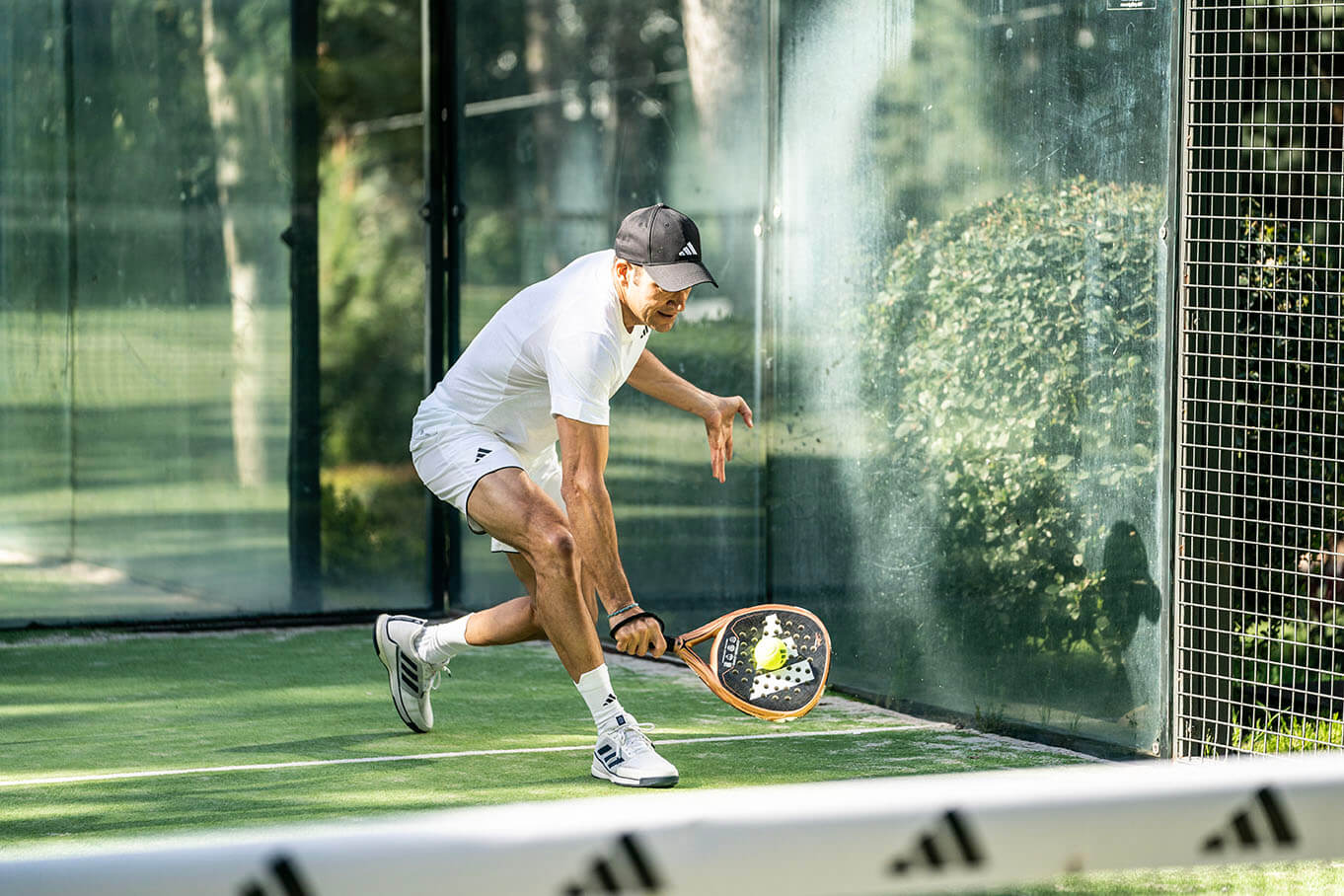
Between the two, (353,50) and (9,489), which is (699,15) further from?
(9,489)

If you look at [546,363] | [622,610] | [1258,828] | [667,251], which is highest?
[667,251]

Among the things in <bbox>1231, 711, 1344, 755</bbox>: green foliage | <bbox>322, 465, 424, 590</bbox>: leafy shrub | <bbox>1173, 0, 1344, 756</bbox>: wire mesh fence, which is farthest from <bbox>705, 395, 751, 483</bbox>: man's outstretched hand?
<bbox>322, 465, 424, 590</bbox>: leafy shrub

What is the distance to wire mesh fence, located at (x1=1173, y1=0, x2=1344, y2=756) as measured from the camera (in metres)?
5.23

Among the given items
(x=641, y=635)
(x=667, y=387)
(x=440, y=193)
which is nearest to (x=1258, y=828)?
(x=641, y=635)

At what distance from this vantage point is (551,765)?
211 inches

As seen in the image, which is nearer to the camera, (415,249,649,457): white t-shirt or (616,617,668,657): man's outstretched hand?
(616,617,668,657): man's outstretched hand

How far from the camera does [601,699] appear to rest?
5.07 metres

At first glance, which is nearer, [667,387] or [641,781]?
[641,781]

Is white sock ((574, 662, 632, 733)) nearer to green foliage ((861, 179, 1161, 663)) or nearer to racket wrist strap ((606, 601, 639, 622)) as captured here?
racket wrist strap ((606, 601, 639, 622))

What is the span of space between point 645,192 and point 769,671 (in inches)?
116

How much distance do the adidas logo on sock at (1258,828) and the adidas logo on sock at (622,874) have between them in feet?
2.06

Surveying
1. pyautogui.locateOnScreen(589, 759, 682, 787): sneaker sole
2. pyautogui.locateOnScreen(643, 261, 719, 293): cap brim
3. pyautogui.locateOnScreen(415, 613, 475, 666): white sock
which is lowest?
pyautogui.locateOnScreen(589, 759, 682, 787): sneaker sole

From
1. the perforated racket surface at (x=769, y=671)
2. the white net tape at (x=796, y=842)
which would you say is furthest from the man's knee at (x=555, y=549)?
the white net tape at (x=796, y=842)

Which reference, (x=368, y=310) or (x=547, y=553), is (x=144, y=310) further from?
(x=547, y=553)
